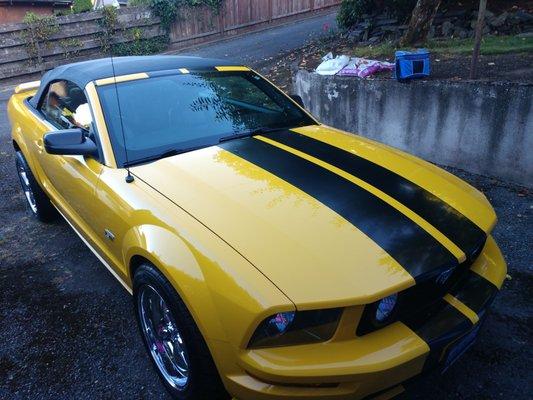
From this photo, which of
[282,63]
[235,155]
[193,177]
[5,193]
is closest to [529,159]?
[235,155]

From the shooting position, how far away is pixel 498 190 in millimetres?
4457

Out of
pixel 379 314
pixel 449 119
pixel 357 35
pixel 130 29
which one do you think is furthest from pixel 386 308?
pixel 130 29

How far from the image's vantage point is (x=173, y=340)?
2.24 meters

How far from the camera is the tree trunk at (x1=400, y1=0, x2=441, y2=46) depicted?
24.4ft

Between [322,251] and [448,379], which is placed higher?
[322,251]

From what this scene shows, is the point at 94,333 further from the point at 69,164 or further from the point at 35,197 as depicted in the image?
the point at 35,197

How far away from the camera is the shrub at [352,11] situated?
376 inches

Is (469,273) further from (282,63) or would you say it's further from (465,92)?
(282,63)

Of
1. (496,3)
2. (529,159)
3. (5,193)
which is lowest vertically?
(5,193)

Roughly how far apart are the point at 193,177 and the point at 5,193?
3.80m

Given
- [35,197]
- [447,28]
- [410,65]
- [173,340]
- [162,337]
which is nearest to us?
[173,340]

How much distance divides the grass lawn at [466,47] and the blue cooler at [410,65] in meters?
1.72

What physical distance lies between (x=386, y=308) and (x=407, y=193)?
0.72m

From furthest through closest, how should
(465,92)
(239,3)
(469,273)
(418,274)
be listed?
(239,3) → (465,92) → (469,273) → (418,274)
